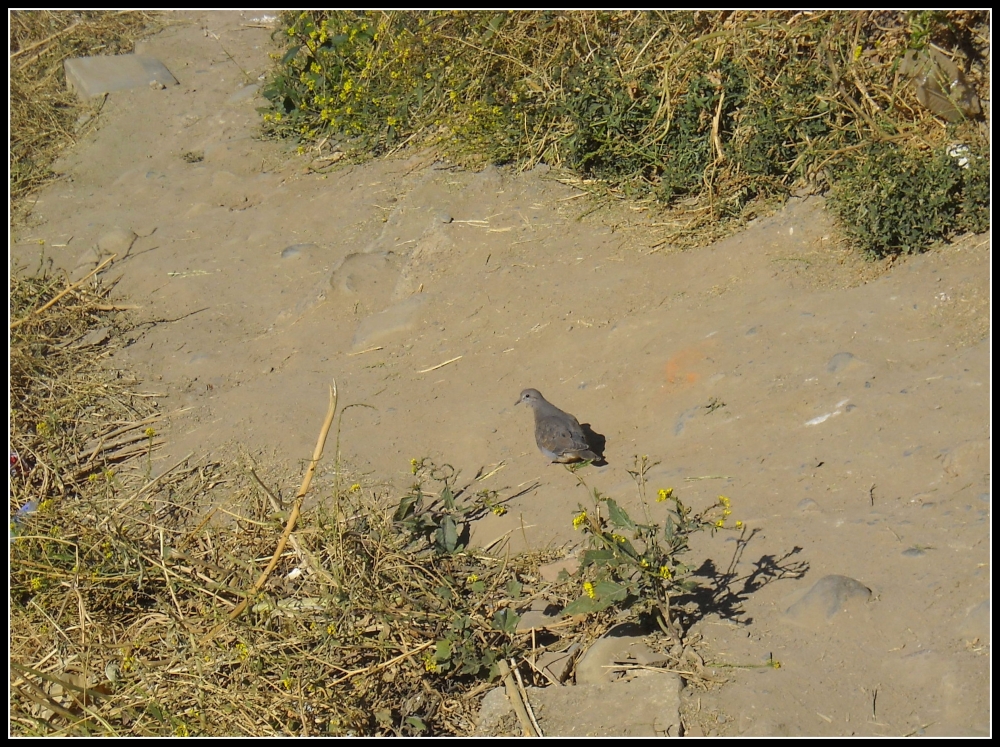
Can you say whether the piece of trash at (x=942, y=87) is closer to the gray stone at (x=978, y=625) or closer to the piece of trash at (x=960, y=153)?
the piece of trash at (x=960, y=153)

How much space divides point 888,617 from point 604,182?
13.3ft

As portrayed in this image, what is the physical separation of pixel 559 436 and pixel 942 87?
3.20 meters

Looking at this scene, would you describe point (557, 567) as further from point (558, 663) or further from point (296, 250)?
point (296, 250)

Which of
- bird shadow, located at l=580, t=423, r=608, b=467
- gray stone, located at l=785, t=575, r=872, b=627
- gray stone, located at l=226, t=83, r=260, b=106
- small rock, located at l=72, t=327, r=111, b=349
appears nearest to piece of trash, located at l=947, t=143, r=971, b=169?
bird shadow, located at l=580, t=423, r=608, b=467

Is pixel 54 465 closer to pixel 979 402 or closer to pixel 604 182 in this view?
pixel 604 182

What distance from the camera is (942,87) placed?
5652mm

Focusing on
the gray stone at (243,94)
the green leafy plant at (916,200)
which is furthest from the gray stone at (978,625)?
the gray stone at (243,94)

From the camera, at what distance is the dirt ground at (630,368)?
3.41m

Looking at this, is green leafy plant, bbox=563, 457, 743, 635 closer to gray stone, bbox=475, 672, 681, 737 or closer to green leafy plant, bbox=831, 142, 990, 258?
gray stone, bbox=475, 672, 681, 737

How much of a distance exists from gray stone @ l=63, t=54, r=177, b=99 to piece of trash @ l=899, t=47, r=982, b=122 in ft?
23.9

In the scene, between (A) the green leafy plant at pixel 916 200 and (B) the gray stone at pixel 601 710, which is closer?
(B) the gray stone at pixel 601 710

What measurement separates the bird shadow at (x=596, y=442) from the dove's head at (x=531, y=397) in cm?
25

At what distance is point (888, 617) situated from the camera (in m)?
3.38

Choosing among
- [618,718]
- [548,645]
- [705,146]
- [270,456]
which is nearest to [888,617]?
[618,718]
